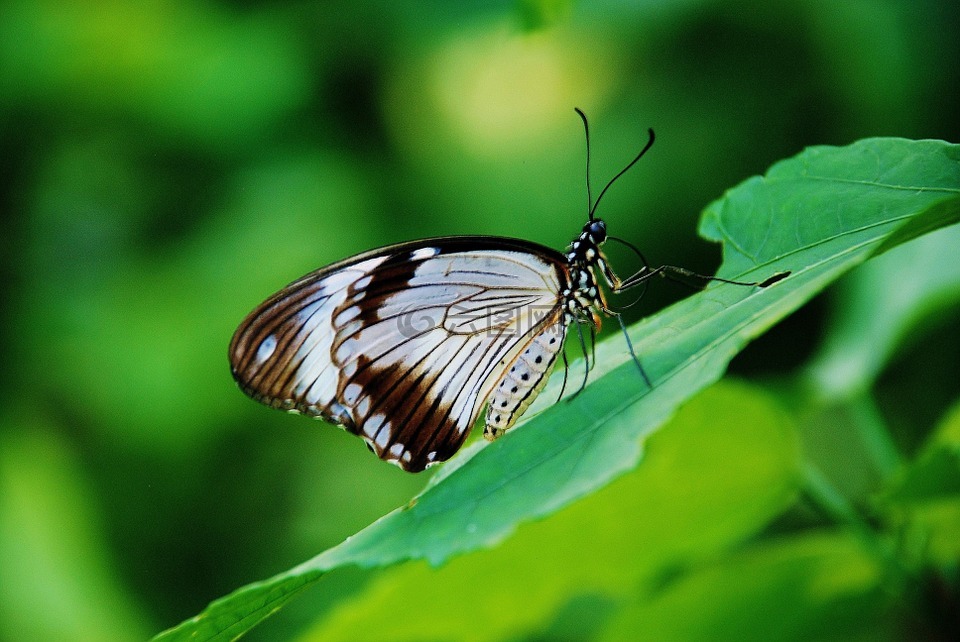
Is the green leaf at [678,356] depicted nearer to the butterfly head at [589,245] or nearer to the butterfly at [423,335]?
the butterfly at [423,335]

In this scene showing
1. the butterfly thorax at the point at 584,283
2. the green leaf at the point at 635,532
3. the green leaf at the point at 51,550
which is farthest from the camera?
the green leaf at the point at 51,550

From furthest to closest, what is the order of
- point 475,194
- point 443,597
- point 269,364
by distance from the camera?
point 475,194 → point 269,364 → point 443,597

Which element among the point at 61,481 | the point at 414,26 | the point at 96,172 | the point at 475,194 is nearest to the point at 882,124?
the point at 475,194

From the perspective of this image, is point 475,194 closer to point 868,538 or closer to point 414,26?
point 414,26

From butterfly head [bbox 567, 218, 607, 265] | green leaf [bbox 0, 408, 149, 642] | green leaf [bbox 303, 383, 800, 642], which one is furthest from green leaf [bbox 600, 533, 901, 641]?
green leaf [bbox 0, 408, 149, 642]

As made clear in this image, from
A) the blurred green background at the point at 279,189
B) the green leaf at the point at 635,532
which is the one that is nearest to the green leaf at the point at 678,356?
the green leaf at the point at 635,532

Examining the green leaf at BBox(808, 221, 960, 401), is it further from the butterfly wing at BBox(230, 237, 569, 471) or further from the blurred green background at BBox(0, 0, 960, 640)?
the blurred green background at BBox(0, 0, 960, 640)

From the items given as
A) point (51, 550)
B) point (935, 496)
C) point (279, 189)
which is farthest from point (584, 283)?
point (51, 550)

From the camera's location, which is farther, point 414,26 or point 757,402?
point 414,26
